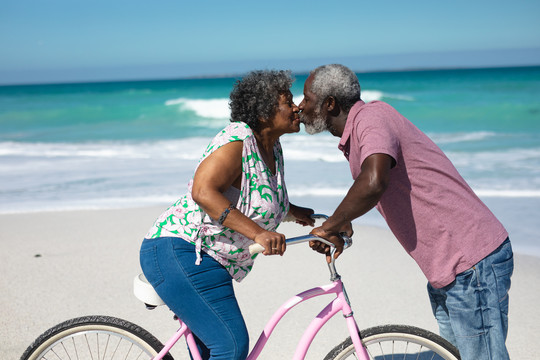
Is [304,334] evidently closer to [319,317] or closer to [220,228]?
[319,317]

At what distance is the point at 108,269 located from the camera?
5402 mm

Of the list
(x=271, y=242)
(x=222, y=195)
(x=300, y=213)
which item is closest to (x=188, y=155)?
(x=300, y=213)

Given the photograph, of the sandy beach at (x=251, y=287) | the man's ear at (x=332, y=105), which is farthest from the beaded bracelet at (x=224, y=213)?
the sandy beach at (x=251, y=287)

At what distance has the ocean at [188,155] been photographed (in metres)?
8.50

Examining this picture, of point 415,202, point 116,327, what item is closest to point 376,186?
point 415,202

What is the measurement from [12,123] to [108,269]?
1096 inches

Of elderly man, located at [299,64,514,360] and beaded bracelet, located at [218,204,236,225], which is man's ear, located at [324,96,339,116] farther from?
beaded bracelet, located at [218,204,236,225]

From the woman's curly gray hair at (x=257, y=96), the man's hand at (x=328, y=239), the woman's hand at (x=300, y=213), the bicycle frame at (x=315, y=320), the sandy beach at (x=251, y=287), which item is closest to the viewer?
the man's hand at (x=328, y=239)

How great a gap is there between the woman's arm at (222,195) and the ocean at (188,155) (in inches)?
170

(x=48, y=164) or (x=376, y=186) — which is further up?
(x=376, y=186)

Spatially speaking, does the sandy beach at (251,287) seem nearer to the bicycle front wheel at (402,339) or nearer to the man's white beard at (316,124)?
the bicycle front wheel at (402,339)

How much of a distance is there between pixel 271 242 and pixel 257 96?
0.67 meters

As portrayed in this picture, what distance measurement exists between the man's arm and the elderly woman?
28cm

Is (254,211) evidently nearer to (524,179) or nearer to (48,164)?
(524,179)
